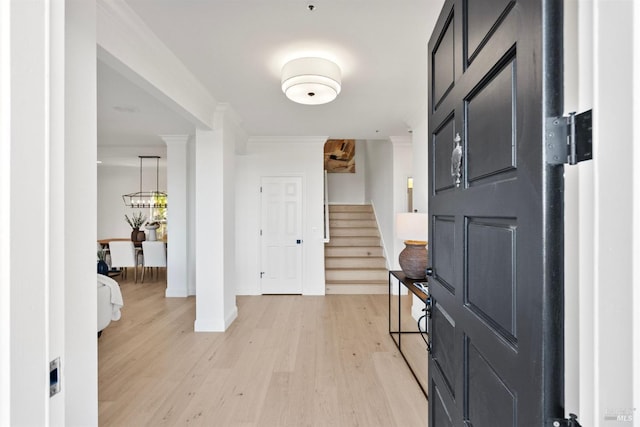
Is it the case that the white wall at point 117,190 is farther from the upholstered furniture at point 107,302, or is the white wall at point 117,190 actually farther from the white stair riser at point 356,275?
the white stair riser at point 356,275

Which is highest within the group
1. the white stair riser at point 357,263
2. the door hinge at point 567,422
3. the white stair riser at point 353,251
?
the door hinge at point 567,422

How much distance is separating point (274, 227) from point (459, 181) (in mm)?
4432

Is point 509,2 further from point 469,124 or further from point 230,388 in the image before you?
point 230,388

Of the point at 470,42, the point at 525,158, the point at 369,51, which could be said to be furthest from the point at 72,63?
the point at 369,51

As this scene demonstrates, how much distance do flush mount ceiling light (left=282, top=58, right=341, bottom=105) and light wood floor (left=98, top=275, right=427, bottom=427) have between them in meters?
2.38

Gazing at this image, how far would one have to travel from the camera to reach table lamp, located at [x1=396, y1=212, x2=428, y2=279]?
3.19 m

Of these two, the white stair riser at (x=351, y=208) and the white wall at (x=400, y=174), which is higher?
the white wall at (x=400, y=174)

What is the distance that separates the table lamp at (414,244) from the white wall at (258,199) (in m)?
2.14

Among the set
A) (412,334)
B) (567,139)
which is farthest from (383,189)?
(567,139)

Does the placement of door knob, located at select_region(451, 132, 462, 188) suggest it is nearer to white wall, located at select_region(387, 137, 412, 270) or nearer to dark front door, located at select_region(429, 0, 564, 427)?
dark front door, located at select_region(429, 0, 564, 427)

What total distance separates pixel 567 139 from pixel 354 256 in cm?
543

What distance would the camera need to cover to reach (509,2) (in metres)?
0.75

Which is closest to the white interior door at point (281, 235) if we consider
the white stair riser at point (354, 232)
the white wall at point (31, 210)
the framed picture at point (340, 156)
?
the white stair riser at point (354, 232)

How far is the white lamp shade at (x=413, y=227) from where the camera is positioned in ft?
10.5
